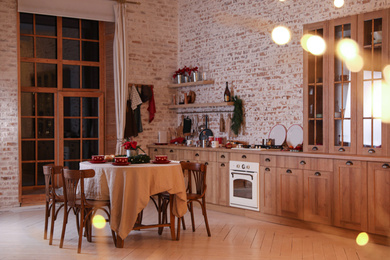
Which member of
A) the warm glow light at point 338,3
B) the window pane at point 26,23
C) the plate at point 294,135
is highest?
the window pane at point 26,23

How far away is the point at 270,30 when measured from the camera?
24.1ft

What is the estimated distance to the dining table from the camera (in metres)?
5.04

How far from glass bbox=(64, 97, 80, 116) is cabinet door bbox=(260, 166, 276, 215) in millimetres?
3886

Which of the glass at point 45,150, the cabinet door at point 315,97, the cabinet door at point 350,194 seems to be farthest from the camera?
the glass at point 45,150

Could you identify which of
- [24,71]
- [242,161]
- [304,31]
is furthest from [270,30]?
[24,71]

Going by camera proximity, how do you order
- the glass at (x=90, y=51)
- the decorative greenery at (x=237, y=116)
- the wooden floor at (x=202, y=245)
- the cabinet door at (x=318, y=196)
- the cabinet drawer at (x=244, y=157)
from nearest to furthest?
the wooden floor at (x=202, y=245), the cabinet door at (x=318, y=196), the cabinet drawer at (x=244, y=157), the decorative greenery at (x=237, y=116), the glass at (x=90, y=51)

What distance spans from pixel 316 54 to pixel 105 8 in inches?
172

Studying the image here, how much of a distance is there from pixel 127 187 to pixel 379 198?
10.1ft

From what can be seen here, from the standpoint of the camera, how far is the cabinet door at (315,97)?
5996mm

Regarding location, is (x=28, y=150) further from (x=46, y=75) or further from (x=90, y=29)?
(x=90, y=29)

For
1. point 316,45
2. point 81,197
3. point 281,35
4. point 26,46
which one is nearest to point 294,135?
point 316,45

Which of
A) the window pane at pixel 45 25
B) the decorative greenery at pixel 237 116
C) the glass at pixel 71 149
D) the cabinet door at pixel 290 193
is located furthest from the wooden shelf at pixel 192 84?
the cabinet door at pixel 290 193

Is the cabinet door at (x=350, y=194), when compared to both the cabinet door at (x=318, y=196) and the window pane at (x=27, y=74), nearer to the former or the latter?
the cabinet door at (x=318, y=196)

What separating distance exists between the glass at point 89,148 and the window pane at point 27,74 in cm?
150
